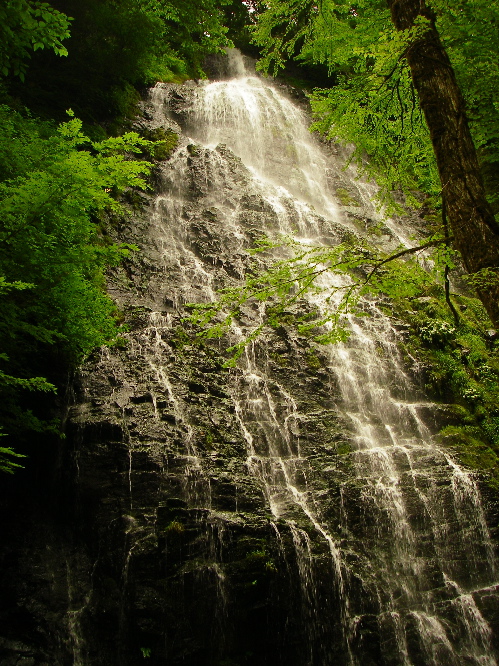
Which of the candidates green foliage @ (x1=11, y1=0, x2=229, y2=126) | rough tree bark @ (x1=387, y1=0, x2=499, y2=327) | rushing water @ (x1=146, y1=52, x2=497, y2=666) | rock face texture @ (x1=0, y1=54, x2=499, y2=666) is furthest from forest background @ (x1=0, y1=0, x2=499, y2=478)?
green foliage @ (x1=11, y1=0, x2=229, y2=126)

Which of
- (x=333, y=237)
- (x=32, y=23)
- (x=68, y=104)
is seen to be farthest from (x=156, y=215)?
(x=32, y=23)

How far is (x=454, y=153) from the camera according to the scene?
11.4ft

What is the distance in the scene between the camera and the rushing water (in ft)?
20.0

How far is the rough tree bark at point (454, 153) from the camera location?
320 centimetres

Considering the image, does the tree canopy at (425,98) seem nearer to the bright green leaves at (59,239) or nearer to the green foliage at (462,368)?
the bright green leaves at (59,239)

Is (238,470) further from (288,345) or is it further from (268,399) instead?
(288,345)

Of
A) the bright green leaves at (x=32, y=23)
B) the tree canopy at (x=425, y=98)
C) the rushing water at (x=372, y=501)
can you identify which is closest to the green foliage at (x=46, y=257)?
Result: the bright green leaves at (x=32, y=23)

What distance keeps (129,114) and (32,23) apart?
39.1ft

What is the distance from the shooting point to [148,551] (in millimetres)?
6062

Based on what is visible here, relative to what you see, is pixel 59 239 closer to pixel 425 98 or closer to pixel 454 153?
pixel 425 98

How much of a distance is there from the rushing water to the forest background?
109 cm

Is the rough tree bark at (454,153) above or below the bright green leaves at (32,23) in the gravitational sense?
below

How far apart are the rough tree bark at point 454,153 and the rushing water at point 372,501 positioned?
5.01 meters

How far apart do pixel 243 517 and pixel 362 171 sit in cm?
559
